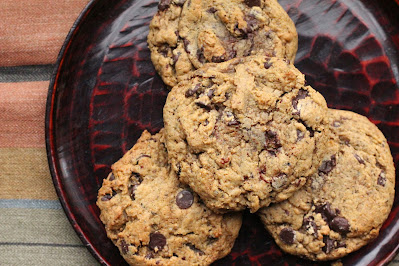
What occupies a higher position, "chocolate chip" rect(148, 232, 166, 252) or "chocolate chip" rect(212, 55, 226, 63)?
"chocolate chip" rect(212, 55, 226, 63)

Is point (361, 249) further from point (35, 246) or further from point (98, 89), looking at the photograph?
point (35, 246)

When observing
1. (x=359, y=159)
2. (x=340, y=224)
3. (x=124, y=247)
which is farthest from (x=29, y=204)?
(x=359, y=159)

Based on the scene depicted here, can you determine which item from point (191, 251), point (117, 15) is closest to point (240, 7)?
point (117, 15)

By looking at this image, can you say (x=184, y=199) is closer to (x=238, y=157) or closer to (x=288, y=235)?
(x=238, y=157)

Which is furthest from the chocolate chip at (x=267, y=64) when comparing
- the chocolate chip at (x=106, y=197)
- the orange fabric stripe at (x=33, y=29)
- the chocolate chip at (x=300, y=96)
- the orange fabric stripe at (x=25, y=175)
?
the orange fabric stripe at (x=25, y=175)

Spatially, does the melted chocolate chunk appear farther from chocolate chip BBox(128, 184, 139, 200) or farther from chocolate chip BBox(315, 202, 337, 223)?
chocolate chip BBox(315, 202, 337, 223)

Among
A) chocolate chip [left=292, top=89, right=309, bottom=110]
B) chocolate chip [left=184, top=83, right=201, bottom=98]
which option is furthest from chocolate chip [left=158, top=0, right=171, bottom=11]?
chocolate chip [left=292, top=89, right=309, bottom=110]
